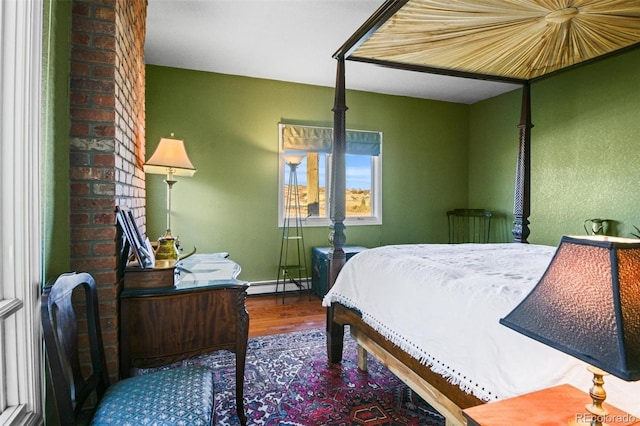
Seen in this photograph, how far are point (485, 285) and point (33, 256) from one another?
154 centimetres

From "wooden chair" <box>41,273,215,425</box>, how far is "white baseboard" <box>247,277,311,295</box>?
2936 millimetres

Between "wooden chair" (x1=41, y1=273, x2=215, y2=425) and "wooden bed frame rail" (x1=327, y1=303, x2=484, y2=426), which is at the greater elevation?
"wooden chair" (x1=41, y1=273, x2=215, y2=425)

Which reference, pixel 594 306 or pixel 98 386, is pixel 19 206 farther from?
pixel 594 306

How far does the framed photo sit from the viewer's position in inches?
63.9

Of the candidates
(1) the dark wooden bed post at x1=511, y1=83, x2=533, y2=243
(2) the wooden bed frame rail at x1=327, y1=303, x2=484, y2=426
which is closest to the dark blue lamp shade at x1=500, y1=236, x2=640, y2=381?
(2) the wooden bed frame rail at x1=327, y1=303, x2=484, y2=426

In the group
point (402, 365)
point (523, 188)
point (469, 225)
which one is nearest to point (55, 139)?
point (402, 365)

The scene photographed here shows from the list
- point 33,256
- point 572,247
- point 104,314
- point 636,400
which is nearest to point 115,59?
point 33,256

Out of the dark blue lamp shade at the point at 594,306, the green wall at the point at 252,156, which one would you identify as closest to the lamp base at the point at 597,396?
the dark blue lamp shade at the point at 594,306

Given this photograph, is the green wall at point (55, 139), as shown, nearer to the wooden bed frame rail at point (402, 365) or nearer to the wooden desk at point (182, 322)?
the wooden desk at point (182, 322)

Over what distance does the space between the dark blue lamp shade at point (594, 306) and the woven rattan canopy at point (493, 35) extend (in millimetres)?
1658

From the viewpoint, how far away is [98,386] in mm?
1357

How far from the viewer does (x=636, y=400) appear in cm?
92

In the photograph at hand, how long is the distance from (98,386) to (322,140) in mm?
3696

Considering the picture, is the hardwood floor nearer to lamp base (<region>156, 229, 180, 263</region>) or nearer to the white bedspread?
the white bedspread
